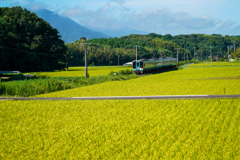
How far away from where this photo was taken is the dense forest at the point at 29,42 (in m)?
68.6

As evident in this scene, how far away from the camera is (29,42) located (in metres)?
75.9

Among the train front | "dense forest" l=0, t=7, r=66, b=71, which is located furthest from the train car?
"dense forest" l=0, t=7, r=66, b=71

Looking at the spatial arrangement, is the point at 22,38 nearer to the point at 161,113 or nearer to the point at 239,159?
the point at 161,113

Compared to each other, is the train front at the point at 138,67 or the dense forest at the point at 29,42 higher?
the dense forest at the point at 29,42

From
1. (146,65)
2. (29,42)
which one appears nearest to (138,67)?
(146,65)

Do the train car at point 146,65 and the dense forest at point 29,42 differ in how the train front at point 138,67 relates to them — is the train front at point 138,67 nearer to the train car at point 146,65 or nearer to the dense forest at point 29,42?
the train car at point 146,65

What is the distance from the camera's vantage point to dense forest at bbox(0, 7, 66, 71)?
6862 centimetres

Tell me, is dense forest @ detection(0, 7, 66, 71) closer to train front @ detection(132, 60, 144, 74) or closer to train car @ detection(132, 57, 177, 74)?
train car @ detection(132, 57, 177, 74)

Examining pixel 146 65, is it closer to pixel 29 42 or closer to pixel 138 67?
pixel 138 67

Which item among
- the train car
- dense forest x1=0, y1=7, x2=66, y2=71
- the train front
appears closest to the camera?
the train front

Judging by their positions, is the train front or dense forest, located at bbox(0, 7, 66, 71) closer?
the train front

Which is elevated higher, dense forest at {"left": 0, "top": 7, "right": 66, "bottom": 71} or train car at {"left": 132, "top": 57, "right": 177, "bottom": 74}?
dense forest at {"left": 0, "top": 7, "right": 66, "bottom": 71}

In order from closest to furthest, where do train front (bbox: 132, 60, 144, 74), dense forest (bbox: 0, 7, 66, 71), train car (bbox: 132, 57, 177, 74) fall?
train front (bbox: 132, 60, 144, 74)
train car (bbox: 132, 57, 177, 74)
dense forest (bbox: 0, 7, 66, 71)

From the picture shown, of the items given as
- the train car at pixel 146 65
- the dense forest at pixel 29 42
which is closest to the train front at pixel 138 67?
the train car at pixel 146 65
